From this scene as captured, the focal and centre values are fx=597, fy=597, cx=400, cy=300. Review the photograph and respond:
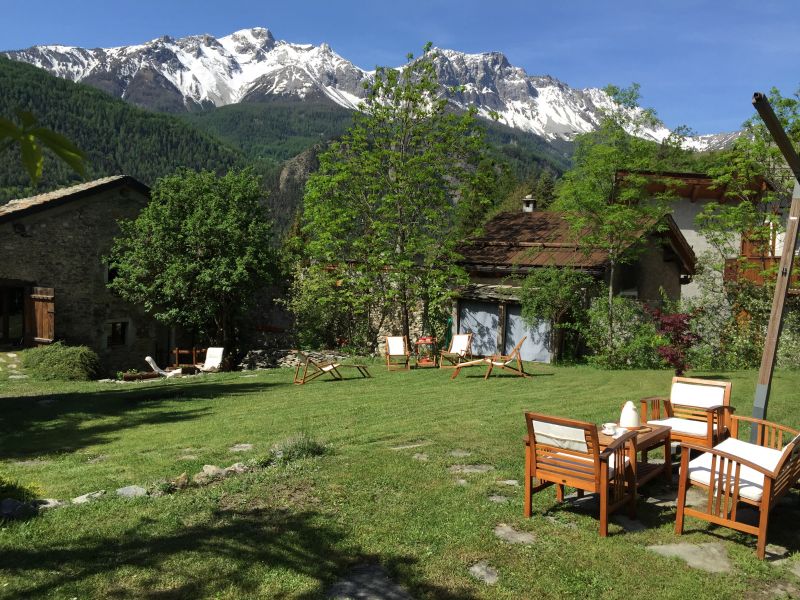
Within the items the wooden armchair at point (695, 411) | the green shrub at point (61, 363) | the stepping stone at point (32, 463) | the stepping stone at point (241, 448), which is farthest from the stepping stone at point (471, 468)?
the green shrub at point (61, 363)

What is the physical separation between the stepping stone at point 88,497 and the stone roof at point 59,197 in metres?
13.1

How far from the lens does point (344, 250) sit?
1875 centimetres

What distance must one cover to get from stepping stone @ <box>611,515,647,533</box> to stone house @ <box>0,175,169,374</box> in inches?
663

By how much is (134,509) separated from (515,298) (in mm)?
12914

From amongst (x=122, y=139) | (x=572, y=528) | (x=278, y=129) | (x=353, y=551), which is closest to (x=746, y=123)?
(x=572, y=528)

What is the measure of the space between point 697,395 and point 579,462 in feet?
9.16

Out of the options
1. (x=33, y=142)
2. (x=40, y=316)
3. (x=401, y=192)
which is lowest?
(x=40, y=316)

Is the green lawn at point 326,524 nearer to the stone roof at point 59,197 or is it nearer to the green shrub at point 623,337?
the green shrub at point 623,337

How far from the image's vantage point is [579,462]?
4.53 metres

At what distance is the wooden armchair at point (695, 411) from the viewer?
19.4ft

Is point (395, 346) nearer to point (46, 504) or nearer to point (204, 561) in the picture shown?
point (46, 504)

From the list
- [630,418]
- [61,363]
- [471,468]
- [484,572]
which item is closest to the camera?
[484,572]

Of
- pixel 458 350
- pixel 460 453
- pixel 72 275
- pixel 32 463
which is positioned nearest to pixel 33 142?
pixel 460 453

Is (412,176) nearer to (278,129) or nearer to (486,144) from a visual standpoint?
(486,144)
